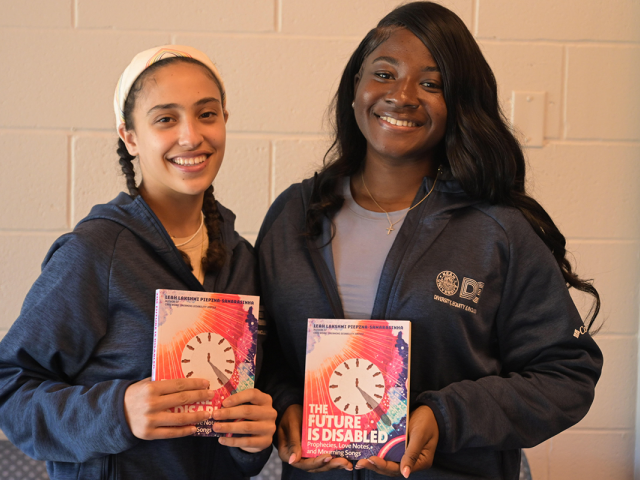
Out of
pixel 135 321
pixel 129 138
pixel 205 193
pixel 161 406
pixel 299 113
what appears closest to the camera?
pixel 161 406

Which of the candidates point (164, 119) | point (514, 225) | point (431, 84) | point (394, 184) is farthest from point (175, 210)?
point (514, 225)

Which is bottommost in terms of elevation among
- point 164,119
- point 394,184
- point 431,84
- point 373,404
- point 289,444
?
point 289,444

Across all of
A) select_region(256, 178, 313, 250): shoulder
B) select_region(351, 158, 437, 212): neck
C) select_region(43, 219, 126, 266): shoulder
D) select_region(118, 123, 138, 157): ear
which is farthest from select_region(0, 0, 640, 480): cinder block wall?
select_region(43, 219, 126, 266): shoulder

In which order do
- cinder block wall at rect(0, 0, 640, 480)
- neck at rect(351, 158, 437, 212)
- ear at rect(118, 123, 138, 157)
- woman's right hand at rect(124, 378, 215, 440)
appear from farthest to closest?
cinder block wall at rect(0, 0, 640, 480), neck at rect(351, 158, 437, 212), ear at rect(118, 123, 138, 157), woman's right hand at rect(124, 378, 215, 440)

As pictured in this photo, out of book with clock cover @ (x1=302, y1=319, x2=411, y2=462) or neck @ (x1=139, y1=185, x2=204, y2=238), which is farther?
neck @ (x1=139, y1=185, x2=204, y2=238)

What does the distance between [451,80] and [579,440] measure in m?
1.61

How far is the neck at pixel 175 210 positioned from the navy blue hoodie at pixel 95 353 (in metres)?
0.06

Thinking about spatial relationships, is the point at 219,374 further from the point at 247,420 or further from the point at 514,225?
the point at 514,225

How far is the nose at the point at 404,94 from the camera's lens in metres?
1.33

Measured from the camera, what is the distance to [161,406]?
107 centimetres

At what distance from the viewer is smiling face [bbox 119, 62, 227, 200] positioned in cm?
123

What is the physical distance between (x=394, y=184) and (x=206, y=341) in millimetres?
616

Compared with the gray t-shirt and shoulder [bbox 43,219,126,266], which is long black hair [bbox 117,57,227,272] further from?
the gray t-shirt

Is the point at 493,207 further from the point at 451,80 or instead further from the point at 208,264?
the point at 208,264
